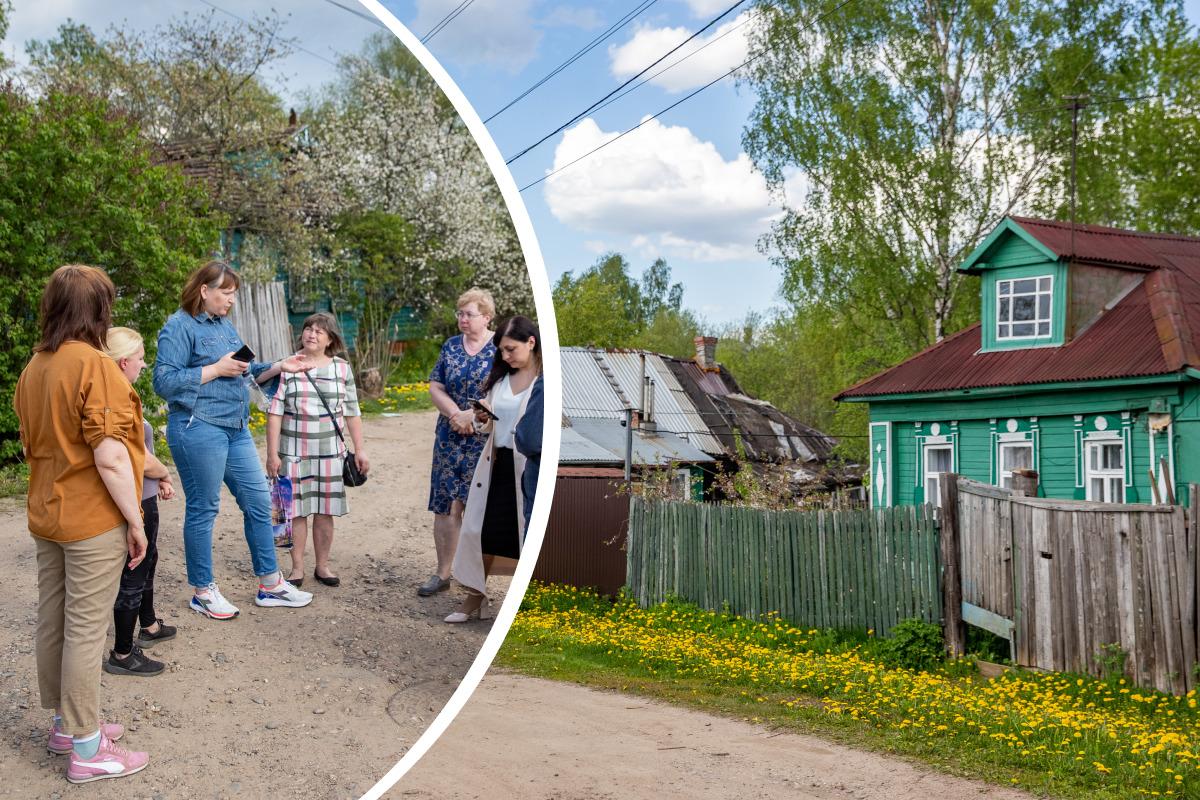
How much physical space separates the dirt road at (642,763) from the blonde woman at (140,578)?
424 centimetres

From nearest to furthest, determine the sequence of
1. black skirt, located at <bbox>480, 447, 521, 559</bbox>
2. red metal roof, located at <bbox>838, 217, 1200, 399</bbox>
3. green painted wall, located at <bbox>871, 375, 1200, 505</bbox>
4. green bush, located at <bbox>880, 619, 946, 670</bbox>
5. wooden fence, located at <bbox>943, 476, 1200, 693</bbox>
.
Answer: black skirt, located at <bbox>480, 447, 521, 559</bbox>
wooden fence, located at <bbox>943, 476, 1200, 693</bbox>
green bush, located at <bbox>880, 619, 946, 670</bbox>
green painted wall, located at <bbox>871, 375, 1200, 505</bbox>
red metal roof, located at <bbox>838, 217, 1200, 399</bbox>

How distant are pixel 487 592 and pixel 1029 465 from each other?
15053 mm

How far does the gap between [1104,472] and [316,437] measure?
14536mm

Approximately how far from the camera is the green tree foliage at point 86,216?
5.24 ft

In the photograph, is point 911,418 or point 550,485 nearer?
point 550,485

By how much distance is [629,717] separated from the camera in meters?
8.05

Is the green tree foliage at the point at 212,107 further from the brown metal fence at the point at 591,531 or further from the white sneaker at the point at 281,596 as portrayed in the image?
the brown metal fence at the point at 591,531

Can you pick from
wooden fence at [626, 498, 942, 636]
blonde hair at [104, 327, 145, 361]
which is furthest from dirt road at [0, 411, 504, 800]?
wooden fence at [626, 498, 942, 636]

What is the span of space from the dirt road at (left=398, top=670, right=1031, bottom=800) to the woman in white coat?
14.0 feet

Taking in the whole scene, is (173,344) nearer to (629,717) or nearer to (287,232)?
(287,232)

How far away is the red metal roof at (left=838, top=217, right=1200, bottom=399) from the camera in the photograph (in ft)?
44.5

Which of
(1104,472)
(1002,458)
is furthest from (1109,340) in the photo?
(1002,458)

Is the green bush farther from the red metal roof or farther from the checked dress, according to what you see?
the checked dress

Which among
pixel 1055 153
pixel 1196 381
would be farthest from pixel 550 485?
pixel 1055 153
